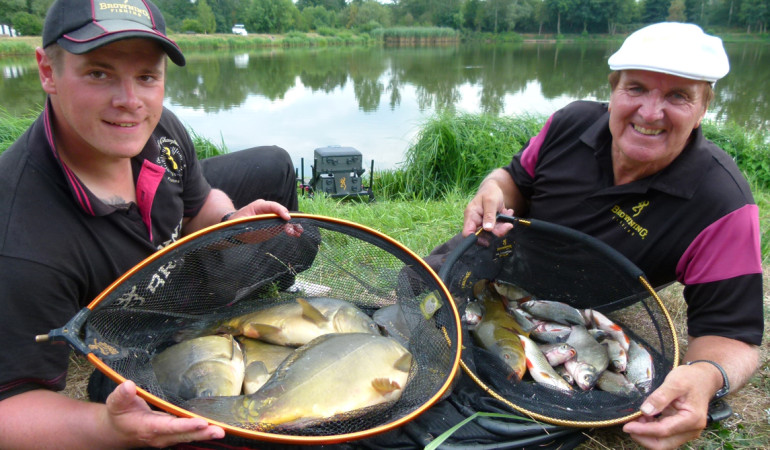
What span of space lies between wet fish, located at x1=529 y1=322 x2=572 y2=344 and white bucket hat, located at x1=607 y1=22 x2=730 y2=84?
0.97 metres

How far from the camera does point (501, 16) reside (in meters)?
→ 55.3

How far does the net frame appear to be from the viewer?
1.08 meters

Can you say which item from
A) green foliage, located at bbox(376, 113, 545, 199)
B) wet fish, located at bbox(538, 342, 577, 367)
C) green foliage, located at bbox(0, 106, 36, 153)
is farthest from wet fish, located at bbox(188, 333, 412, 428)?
green foliage, located at bbox(0, 106, 36, 153)

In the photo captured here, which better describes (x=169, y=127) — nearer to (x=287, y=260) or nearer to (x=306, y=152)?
(x=287, y=260)

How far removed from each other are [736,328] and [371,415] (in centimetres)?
118

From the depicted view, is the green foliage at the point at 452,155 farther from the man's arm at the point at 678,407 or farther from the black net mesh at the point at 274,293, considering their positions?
the man's arm at the point at 678,407

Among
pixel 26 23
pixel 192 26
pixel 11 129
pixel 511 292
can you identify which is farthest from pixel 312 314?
pixel 192 26

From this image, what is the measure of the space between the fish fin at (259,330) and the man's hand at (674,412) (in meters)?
1.06

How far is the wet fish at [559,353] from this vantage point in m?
1.78

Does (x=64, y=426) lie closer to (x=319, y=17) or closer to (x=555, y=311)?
(x=555, y=311)

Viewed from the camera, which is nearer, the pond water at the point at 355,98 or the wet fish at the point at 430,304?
the wet fish at the point at 430,304

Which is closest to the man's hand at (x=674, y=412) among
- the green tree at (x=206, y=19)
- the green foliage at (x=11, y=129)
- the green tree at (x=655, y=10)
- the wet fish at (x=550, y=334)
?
the wet fish at (x=550, y=334)

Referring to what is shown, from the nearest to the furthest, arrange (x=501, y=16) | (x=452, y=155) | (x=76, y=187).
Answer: (x=76, y=187) < (x=452, y=155) < (x=501, y=16)

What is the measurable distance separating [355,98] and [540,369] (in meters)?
10.9
